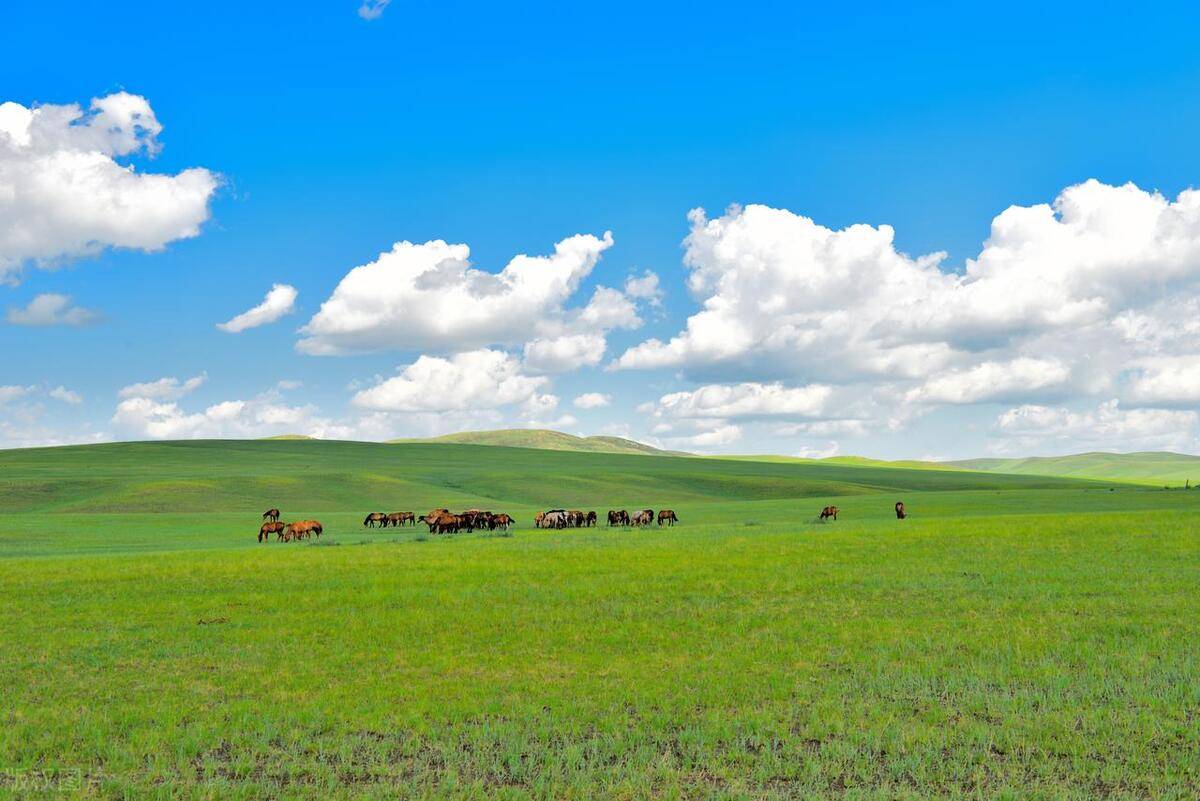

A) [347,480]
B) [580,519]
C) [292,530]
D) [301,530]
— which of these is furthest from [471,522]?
[347,480]

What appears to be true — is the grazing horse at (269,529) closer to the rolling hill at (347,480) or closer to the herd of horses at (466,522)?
the herd of horses at (466,522)

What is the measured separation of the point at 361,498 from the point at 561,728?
69340mm

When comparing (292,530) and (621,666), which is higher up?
(292,530)

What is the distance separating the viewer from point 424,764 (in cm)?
1068

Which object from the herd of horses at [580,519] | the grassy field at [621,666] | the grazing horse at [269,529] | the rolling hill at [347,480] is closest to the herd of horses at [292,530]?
the grazing horse at [269,529]

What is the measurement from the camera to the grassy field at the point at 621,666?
10391 mm

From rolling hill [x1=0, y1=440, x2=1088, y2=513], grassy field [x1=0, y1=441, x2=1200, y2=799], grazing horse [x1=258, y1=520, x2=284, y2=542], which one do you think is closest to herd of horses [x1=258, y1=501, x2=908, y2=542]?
grazing horse [x1=258, y1=520, x2=284, y2=542]

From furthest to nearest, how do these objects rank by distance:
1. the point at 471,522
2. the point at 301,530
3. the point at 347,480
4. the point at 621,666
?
the point at 347,480, the point at 471,522, the point at 301,530, the point at 621,666

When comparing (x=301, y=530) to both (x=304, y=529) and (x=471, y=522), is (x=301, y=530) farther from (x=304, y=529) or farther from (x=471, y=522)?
(x=471, y=522)

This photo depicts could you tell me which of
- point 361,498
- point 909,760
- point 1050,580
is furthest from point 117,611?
point 361,498

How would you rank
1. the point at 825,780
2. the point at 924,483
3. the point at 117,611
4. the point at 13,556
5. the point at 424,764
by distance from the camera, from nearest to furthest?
the point at 825,780
the point at 424,764
the point at 117,611
the point at 13,556
the point at 924,483

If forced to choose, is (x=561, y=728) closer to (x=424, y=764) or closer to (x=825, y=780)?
(x=424, y=764)

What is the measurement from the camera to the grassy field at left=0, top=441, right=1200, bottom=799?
34.1 feet

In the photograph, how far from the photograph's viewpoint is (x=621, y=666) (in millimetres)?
15641
